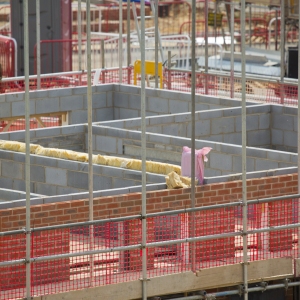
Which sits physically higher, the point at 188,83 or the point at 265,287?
the point at 188,83

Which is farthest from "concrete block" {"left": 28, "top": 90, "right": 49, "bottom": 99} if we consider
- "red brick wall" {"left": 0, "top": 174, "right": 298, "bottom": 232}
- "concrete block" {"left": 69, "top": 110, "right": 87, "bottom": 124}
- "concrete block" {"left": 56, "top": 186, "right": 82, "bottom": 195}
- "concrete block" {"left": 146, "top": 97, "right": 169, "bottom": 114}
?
"red brick wall" {"left": 0, "top": 174, "right": 298, "bottom": 232}

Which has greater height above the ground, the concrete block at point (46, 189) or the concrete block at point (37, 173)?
the concrete block at point (37, 173)

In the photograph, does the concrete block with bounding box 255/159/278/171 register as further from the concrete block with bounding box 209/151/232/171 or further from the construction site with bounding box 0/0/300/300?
the concrete block with bounding box 209/151/232/171

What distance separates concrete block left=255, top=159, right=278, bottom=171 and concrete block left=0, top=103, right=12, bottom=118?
6.05 metres

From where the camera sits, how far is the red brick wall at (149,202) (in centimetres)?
1245

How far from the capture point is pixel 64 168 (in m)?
15.1

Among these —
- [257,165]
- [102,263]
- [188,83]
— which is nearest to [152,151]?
[257,165]

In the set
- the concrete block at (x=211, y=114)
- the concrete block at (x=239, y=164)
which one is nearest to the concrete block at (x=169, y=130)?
the concrete block at (x=211, y=114)

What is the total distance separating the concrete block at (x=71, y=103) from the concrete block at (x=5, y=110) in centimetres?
114

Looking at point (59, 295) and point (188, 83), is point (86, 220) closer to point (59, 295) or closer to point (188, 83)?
point (59, 295)

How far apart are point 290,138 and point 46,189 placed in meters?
5.83

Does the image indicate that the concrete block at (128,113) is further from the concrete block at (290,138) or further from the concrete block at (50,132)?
the concrete block at (50,132)

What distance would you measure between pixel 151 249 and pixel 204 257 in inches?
27.8

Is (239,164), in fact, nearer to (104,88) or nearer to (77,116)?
(77,116)
